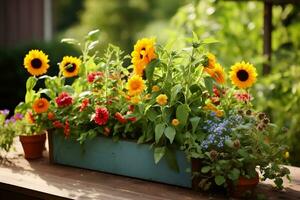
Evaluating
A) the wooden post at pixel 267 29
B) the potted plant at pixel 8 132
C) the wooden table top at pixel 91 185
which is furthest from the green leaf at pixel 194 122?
the wooden post at pixel 267 29

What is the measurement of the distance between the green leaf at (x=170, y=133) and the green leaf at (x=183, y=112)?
1.6 inches

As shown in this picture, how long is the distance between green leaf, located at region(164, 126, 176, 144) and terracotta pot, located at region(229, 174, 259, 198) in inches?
9.2

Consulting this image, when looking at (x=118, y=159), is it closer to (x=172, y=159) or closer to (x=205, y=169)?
(x=172, y=159)

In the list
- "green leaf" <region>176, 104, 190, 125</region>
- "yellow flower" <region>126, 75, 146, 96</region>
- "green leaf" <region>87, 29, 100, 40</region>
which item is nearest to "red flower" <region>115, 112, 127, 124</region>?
"yellow flower" <region>126, 75, 146, 96</region>

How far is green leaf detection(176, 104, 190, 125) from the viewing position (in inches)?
67.2

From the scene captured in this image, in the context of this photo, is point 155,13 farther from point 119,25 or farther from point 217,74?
point 217,74

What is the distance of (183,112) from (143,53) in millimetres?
241

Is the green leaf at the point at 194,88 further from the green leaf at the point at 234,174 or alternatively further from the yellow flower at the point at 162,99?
the green leaf at the point at 234,174

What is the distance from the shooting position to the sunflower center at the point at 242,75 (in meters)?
1.77

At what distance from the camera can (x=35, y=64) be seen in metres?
1.98

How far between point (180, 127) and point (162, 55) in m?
0.27

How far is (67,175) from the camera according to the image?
1.90 m

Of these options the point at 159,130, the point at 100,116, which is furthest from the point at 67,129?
the point at 159,130

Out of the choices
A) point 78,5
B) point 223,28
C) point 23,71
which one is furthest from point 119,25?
point 223,28
